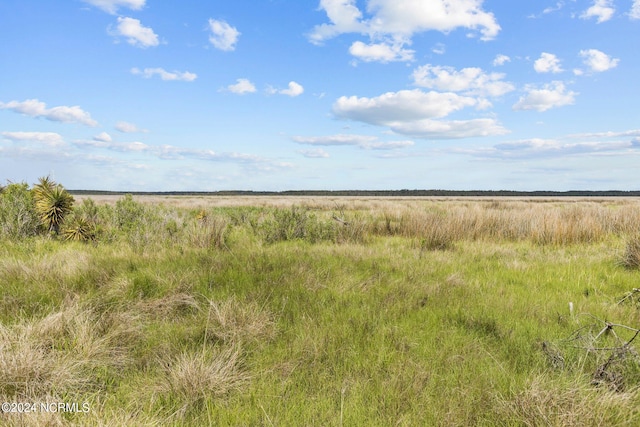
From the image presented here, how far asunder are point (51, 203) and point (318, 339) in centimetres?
1028

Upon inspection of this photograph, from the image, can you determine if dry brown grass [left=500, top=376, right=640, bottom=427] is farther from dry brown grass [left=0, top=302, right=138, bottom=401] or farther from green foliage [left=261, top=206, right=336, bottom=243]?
green foliage [left=261, top=206, right=336, bottom=243]

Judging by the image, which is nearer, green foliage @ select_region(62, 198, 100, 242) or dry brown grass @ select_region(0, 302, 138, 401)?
dry brown grass @ select_region(0, 302, 138, 401)

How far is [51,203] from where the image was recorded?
9719mm

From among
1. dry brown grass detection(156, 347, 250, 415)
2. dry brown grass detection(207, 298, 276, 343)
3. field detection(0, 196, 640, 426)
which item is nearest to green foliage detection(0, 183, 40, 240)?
field detection(0, 196, 640, 426)

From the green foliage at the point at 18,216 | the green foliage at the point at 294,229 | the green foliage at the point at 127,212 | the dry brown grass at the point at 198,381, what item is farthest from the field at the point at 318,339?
Answer: the green foliage at the point at 127,212

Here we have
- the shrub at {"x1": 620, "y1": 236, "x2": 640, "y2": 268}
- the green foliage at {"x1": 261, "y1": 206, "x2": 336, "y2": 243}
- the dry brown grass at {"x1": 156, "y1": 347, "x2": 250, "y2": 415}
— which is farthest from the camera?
the green foliage at {"x1": 261, "y1": 206, "x2": 336, "y2": 243}

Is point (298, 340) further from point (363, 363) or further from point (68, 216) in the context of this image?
point (68, 216)

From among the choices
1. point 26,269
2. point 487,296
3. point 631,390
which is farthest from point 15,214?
point 631,390

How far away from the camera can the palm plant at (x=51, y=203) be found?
964 cm

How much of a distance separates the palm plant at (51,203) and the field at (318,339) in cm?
336

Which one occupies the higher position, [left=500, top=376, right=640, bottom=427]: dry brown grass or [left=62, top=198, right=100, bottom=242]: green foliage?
[left=62, top=198, right=100, bottom=242]: green foliage

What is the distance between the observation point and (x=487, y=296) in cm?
440

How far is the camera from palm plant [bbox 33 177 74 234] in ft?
31.6

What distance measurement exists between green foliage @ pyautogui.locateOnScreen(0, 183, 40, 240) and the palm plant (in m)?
0.20
